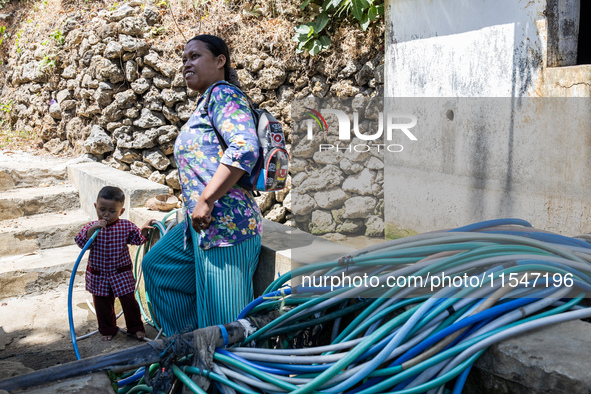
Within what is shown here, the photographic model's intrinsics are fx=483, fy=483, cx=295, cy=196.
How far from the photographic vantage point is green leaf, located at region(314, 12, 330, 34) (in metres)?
5.92

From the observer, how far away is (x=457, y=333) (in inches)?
A: 51.6

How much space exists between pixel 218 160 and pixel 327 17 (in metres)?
4.45

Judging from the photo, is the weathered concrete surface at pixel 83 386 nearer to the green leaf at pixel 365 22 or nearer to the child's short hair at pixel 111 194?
the child's short hair at pixel 111 194

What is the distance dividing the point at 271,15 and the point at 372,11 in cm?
181

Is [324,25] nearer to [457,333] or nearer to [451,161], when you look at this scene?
[451,161]

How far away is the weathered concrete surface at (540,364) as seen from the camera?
3.63 feet

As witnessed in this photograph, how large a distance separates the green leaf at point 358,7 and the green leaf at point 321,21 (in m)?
0.51

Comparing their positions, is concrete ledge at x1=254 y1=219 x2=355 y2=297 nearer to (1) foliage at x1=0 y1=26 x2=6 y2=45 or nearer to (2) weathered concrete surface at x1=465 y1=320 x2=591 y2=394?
(2) weathered concrete surface at x1=465 y1=320 x2=591 y2=394

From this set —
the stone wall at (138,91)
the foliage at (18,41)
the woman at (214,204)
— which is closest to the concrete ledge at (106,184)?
the stone wall at (138,91)

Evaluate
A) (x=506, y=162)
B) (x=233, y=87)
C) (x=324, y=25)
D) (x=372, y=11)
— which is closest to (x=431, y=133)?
(x=506, y=162)

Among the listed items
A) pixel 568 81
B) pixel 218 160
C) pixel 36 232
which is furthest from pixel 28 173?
pixel 568 81

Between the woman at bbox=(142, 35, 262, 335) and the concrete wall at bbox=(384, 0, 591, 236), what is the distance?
2.88 meters

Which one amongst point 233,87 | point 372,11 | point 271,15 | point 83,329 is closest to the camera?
point 233,87

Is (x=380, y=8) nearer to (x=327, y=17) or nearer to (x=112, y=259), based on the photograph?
(x=327, y=17)
